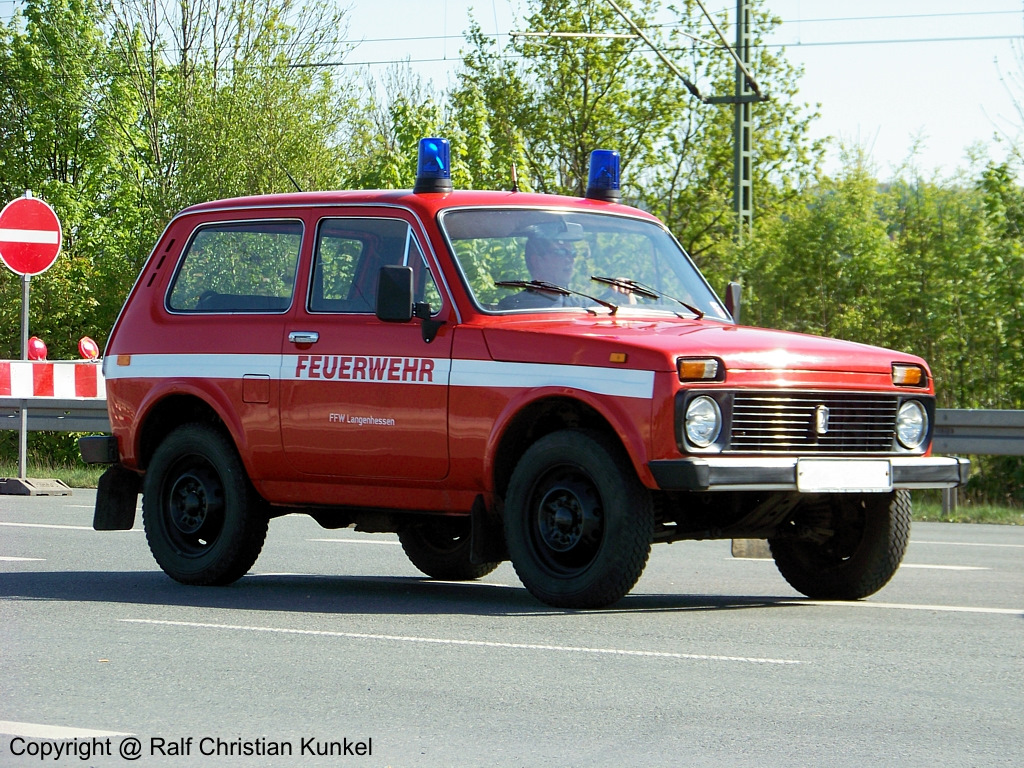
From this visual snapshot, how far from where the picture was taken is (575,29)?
4166 cm

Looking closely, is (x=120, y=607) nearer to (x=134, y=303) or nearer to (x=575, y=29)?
(x=134, y=303)

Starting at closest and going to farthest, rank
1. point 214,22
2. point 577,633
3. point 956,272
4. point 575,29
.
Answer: point 577,633
point 956,272
point 214,22
point 575,29

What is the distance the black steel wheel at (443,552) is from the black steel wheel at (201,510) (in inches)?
42.3

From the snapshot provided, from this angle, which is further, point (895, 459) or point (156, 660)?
point (895, 459)

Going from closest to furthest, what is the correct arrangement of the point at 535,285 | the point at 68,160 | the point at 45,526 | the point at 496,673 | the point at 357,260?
the point at 496,673 → the point at 535,285 → the point at 357,260 → the point at 45,526 → the point at 68,160

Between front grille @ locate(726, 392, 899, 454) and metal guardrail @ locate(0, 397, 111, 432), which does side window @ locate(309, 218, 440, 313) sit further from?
metal guardrail @ locate(0, 397, 111, 432)

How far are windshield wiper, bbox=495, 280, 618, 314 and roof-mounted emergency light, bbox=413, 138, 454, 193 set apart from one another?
76cm

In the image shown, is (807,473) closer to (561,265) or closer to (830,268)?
(561,265)

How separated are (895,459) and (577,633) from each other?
6.62 feet

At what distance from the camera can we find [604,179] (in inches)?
419

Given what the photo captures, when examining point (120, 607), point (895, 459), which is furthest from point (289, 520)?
point (895, 459)

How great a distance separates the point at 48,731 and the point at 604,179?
5.76 meters

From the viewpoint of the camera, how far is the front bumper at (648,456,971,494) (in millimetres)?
8250

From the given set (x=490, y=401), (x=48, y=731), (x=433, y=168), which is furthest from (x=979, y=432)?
(x=48, y=731)
